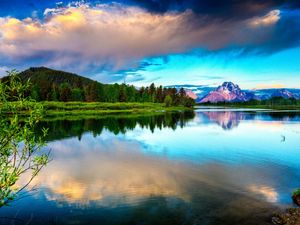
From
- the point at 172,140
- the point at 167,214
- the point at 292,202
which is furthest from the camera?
the point at 172,140

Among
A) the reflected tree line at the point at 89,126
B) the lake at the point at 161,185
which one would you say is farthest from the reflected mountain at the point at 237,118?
the lake at the point at 161,185

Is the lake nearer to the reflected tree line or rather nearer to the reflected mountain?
the reflected tree line

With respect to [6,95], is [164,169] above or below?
below

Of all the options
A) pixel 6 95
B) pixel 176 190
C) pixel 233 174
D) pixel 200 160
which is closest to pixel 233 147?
pixel 200 160

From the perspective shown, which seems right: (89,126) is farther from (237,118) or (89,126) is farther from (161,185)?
(237,118)

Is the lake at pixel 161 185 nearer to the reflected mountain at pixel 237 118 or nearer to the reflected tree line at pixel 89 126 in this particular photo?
the reflected tree line at pixel 89 126

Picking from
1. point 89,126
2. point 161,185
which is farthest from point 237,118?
point 161,185

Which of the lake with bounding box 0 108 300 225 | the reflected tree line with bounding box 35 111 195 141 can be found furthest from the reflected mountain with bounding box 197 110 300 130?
the lake with bounding box 0 108 300 225

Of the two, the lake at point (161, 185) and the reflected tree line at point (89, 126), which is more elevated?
the reflected tree line at point (89, 126)

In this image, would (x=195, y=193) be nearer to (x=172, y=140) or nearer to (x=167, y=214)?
(x=167, y=214)

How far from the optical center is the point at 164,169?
35.7m

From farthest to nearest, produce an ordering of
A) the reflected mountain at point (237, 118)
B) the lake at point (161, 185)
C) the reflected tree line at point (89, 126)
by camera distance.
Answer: the reflected mountain at point (237, 118) < the reflected tree line at point (89, 126) < the lake at point (161, 185)

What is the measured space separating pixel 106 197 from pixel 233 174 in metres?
16.1

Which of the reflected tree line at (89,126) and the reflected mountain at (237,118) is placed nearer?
the reflected tree line at (89,126)
